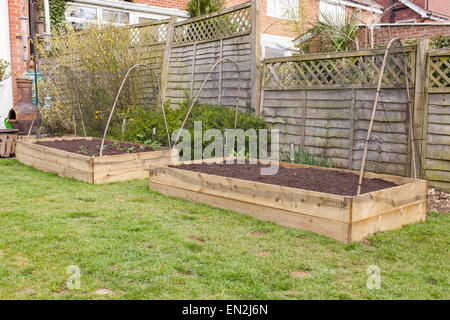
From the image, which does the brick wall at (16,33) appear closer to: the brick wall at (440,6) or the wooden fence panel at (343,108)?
the wooden fence panel at (343,108)

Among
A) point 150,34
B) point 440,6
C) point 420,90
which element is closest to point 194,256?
point 420,90

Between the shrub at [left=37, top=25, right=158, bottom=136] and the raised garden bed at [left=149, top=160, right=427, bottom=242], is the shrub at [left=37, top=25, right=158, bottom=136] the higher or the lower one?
the higher one

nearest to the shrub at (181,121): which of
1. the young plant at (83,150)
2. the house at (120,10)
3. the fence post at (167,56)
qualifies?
the young plant at (83,150)

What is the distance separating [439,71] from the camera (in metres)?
5.02

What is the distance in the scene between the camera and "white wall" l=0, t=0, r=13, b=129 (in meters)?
11.2

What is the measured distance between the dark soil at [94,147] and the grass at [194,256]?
6.59 feet

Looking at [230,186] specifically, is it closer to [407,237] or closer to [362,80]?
[407,237]

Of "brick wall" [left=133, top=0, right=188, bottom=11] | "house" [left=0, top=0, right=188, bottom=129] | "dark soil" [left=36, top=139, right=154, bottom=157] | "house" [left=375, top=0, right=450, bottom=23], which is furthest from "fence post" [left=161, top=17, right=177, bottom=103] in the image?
"house" [left=375, top=0, right=450, bottom=23]

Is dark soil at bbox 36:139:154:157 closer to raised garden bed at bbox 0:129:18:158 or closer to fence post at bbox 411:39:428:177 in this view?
raised garden bed at bbox 0:129:18:158

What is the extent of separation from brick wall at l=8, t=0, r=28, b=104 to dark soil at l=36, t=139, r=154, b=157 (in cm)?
475

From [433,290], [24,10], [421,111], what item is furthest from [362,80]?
[24,10]

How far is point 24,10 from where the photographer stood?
1149 centimetres

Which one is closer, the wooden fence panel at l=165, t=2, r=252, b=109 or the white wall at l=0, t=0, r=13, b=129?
the wooden fence panel at l=165, t=2, r=252, b=109

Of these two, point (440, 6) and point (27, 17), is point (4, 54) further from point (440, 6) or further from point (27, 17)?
point (440, 6)
